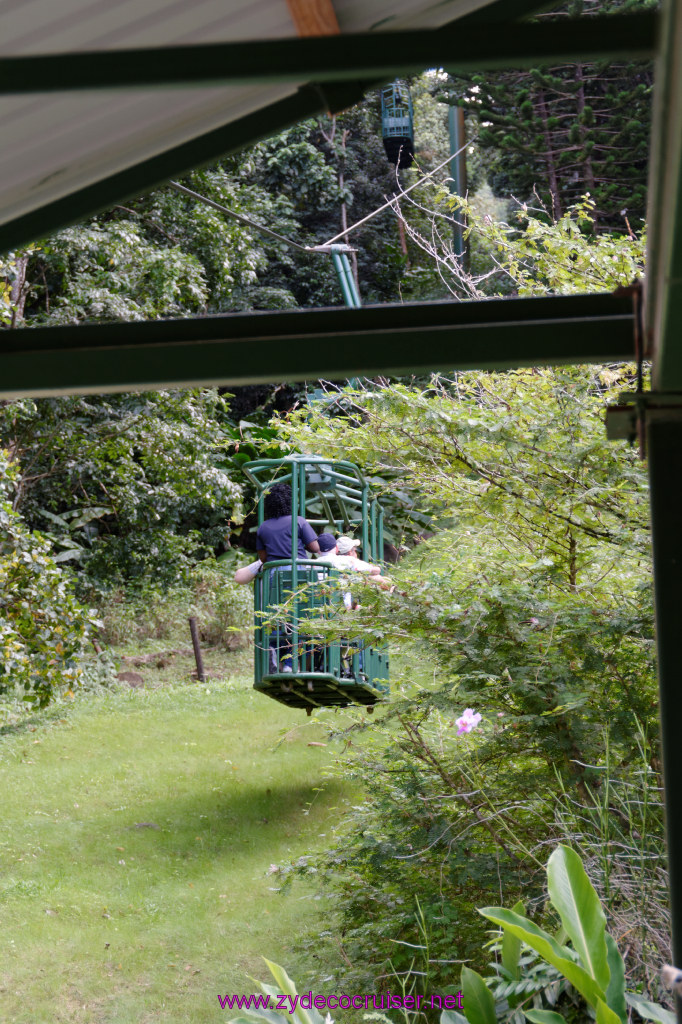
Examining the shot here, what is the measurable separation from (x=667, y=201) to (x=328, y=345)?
28.0 inches

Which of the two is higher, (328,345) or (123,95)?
(123,95)

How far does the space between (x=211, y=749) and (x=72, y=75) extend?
8816 millimetres

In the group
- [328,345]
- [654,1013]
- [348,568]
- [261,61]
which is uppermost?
[261,61]

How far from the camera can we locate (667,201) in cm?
113

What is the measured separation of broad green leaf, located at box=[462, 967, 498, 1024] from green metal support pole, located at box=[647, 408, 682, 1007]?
126 cm

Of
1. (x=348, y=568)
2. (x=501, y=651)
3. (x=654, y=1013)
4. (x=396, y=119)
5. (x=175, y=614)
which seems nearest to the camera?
(x=654, y=1013)

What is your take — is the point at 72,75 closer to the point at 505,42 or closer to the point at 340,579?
the point at 505,42

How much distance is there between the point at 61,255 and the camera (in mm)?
10492

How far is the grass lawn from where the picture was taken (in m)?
5.84

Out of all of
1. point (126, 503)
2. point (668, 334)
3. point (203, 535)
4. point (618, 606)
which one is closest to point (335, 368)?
point (668, 334)

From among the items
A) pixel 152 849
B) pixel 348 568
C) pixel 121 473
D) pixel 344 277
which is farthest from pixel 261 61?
pixel 121 473

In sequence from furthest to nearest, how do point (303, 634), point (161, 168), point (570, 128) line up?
point (570, 128)
point (303, 634)
point (161, 168)

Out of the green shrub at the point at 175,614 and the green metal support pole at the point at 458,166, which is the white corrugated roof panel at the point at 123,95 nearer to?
the green metal support pole at the point at 458,166

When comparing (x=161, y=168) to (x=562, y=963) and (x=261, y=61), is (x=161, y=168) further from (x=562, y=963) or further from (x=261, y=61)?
(x=562, y=963)
